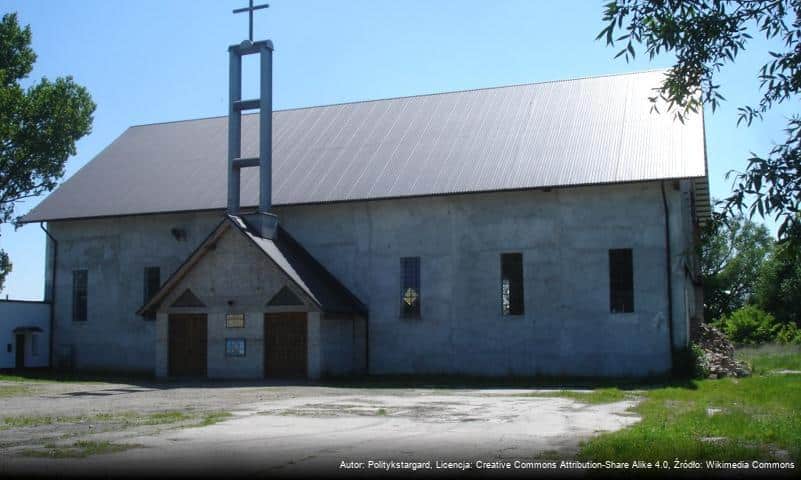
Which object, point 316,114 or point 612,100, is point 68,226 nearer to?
point 316,114

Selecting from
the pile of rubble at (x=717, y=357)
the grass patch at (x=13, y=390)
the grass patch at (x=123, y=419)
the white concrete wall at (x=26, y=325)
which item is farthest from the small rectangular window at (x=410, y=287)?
the white concrete wall at (x=26, y=325)

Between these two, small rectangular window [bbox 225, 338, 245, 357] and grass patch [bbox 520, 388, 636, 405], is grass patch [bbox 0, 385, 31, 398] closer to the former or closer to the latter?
small rectangular window [bbox 225, 338, 245, 357]

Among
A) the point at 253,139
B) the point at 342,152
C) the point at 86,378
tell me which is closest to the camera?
the point at 86,378

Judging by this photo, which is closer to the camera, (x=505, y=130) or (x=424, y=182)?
(x=424, y=182)

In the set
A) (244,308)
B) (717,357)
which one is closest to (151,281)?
(244,308)

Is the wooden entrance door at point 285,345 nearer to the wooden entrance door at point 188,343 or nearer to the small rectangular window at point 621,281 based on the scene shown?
the wooden entrance door at point 188,343

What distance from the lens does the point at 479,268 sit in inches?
1228

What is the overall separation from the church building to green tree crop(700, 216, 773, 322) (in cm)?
4120

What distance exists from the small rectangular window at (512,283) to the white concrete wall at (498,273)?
278 mm

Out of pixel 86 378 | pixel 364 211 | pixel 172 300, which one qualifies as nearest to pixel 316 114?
pixel 364 211

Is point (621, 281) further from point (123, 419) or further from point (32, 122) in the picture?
point (32, 122)

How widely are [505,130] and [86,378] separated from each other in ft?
61.1

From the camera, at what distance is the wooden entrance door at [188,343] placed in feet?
107

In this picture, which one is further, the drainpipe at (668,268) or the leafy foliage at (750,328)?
the leafy foliage at (750,328)
